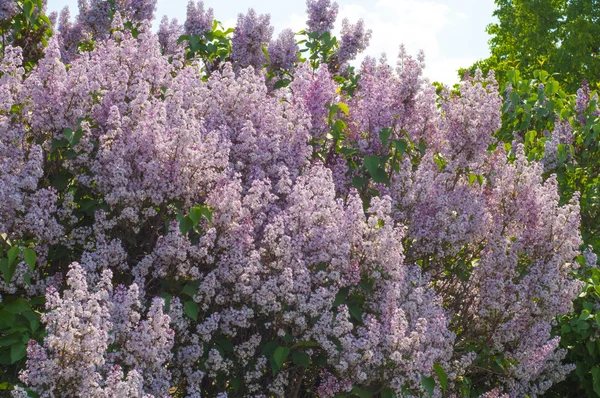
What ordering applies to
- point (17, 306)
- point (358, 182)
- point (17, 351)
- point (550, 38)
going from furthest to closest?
point (550, 38), point (358, 182), point (17, 306), point (17, 351)

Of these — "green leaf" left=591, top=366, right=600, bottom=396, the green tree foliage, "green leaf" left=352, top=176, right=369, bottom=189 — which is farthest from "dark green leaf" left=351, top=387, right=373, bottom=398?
the green tree foliage

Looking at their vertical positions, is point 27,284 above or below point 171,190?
below

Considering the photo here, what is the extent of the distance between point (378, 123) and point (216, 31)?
256 cm

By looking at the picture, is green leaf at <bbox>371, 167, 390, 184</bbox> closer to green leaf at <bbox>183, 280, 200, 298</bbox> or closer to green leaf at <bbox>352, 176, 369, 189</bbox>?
green leaf at <bbox>352, 176, 369, 189</bbox>

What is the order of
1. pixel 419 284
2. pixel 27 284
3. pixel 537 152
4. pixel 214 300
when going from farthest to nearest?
pixel 537 152 < pixel 419 284 < pixel 214 300 < pixel 27 284

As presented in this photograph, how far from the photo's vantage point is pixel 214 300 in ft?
16.3

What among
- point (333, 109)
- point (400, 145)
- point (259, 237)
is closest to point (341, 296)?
point (259, 237)

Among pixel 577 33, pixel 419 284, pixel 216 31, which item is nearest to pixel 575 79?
pixel 577 33

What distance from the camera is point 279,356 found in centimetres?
465

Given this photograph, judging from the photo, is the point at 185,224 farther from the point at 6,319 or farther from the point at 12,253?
the point at 6,319

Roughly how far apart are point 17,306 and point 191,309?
1.01m

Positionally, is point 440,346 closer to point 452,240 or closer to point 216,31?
point 452,240

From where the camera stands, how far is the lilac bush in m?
4.53

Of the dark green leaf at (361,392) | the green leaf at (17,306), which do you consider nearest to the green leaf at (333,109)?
the dark green leaf at (361,392)
